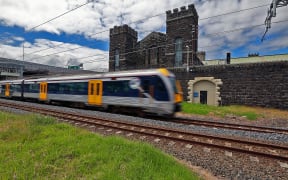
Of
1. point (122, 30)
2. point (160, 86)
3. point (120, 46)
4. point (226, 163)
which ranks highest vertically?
point (122, 30)

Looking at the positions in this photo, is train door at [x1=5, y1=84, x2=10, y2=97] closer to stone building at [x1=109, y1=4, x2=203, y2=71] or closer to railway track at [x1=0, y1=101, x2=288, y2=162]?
stone building at [x1=109, y1=4, x2=203, y2=71]

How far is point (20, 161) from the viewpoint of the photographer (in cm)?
425

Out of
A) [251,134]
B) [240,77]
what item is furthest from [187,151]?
[240,77]

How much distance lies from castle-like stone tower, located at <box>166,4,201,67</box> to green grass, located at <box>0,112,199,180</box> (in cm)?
2707

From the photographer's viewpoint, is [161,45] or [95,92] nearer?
[95,92]

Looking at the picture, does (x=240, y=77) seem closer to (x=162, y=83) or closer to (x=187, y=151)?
(x=162, y=83)

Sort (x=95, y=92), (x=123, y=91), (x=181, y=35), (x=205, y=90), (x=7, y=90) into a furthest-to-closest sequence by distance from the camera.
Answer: (x=181, y=35) → (x=7, y=90) → (x=205, y=90) → (x=95, y=92) → (x=123, y=91)

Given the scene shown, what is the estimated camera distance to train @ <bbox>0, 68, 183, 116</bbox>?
1079cm

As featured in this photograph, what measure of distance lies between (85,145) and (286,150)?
247 inches

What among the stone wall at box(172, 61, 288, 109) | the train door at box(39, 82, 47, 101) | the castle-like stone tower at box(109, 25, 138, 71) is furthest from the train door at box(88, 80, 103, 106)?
the castle-like stone tower at box(109, 25, 138, 71)

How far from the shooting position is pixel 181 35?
31.3 meters

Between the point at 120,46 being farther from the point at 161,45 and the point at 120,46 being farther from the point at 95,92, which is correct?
the point at 95,92

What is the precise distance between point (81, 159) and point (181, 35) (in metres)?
30.3

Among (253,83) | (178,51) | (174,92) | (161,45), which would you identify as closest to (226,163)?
(174,92)
